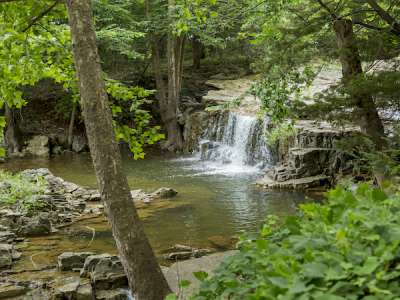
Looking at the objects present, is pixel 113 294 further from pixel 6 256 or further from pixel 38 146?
pixel 38 146

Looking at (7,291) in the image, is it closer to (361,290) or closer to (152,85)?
(361,290)

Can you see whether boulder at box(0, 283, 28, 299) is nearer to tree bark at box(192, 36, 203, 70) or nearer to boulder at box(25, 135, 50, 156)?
boulder at box(25, 135, 50, 156)

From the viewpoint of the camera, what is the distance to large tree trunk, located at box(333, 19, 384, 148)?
824 cm

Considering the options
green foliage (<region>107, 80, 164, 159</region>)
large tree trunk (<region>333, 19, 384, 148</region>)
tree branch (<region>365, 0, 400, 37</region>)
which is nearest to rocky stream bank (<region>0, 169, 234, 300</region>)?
green foliage (<region>107, 80, 164, 159</region>)

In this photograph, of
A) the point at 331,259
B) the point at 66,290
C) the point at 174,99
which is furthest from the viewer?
the point at 174,99

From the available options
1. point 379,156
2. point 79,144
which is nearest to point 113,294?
point 379,156

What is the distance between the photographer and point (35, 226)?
8898 mm

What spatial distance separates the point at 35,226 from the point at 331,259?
7.94 meters

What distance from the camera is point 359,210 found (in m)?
2.31

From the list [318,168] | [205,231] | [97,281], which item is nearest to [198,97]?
[318,168]

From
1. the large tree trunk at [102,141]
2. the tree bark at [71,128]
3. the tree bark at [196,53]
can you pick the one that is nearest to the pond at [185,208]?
the large tree trunk at [102,141]

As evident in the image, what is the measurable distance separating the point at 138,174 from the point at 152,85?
1061cm

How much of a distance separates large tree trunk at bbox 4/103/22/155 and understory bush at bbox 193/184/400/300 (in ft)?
70.9

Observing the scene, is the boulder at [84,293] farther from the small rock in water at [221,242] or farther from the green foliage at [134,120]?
the small rock in water at [221,242]
